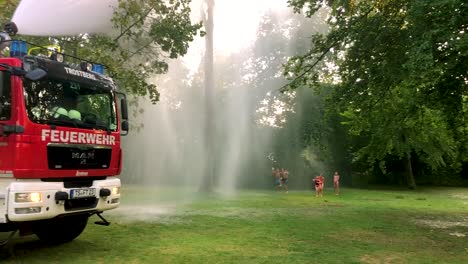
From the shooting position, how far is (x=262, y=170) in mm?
32562

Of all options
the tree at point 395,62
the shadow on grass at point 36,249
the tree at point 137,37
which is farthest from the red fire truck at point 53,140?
the tree at point 395,62

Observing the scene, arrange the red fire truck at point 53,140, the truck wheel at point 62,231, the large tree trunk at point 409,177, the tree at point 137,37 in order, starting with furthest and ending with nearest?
1. the large tree trunk at point 409,177
2. the tree at point 137,37
3. the truck wheel at point 62,231
4. the red fire truck at point 53,140

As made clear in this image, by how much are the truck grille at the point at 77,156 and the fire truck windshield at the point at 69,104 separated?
352 millimetres

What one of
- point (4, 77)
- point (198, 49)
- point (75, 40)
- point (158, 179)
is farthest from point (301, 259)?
point (158, 179)

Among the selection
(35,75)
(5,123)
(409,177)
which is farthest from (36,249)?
(409,177)

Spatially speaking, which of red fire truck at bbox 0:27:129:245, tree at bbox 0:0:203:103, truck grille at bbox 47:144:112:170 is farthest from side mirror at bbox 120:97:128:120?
tree at bbox 0:0:203:103

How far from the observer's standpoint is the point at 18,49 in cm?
702

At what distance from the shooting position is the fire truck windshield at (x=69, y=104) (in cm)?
676

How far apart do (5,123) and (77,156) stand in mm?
1189

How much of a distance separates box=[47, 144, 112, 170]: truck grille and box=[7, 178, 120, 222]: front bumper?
0.94 ft

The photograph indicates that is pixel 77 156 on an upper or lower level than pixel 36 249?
upper

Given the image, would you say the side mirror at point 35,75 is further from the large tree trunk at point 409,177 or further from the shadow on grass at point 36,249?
the large tree trunk at point 409,177

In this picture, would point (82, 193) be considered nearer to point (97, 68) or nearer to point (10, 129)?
point (10, 129)

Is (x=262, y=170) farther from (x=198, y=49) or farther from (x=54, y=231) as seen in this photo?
(x=54, y=231)
